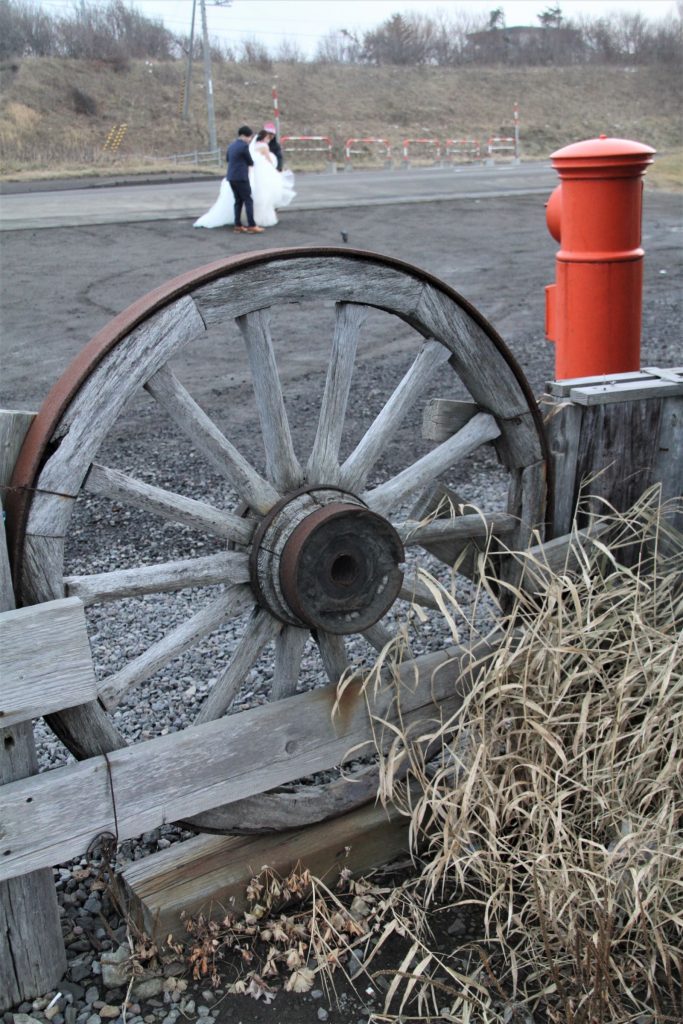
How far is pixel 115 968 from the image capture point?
2.54 meters

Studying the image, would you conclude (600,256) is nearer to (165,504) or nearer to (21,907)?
(165,504)

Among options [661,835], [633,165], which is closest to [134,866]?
[661,835]

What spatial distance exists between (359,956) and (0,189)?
50.1ft

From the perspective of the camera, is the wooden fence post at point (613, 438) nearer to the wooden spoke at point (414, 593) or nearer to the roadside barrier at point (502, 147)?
the wooden spoke at point (414, 593)

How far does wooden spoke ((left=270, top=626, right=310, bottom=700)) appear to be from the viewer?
109 inches

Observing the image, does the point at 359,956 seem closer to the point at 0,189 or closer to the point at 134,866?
the point at 134,866

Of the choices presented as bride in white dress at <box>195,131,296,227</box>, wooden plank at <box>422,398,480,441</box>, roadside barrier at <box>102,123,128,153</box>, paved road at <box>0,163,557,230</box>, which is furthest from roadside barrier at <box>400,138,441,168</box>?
wooden plank at <box>422,398,480,441</box>

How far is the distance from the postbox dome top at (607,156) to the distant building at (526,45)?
62567mm

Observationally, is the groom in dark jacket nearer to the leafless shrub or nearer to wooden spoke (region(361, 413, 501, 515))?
wooden spoke (region(361, 413, 501, 515))

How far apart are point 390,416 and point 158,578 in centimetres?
79

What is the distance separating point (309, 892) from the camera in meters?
2.78

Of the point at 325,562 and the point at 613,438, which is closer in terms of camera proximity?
the point at 325,562

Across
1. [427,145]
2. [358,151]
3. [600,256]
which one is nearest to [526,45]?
[427,145]

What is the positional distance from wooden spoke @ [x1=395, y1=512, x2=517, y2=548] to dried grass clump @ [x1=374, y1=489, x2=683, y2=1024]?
0.17m
